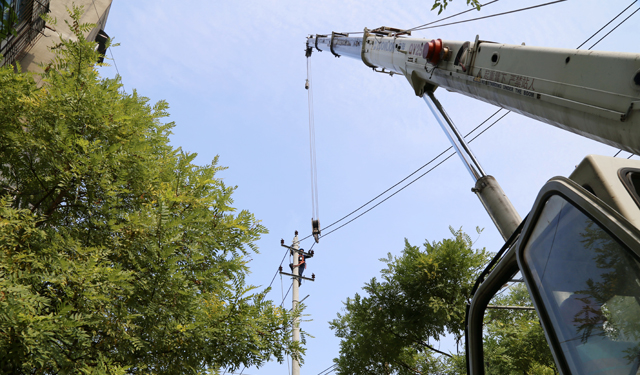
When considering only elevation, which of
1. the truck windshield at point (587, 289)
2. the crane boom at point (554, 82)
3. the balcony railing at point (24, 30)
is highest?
the balcony railing at point (24, 30)

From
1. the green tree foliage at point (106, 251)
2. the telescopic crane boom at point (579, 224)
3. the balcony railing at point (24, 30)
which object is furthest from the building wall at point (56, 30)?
the telescopic crane boom at point (579, 224)

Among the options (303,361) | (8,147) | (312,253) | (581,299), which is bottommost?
(581,299)

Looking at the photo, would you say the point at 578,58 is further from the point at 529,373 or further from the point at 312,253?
the point at 312,253

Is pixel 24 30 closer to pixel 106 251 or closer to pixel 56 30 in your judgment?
pixel 56 30

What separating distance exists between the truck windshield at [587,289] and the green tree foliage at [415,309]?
11372 millimetres

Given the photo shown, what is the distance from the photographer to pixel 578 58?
4.07m

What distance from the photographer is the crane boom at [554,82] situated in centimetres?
354

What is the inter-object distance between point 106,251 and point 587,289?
5454 millimetres

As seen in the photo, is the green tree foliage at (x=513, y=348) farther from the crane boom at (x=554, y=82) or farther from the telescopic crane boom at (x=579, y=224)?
the telescopic crane boom at (x=579, y=224)

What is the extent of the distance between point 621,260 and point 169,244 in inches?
206

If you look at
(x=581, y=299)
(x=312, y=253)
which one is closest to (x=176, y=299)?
(x=581, y=299)

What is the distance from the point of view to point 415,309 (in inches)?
584

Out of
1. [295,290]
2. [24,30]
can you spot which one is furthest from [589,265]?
[24,30]

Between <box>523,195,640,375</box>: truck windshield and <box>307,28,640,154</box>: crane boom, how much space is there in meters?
1.25
